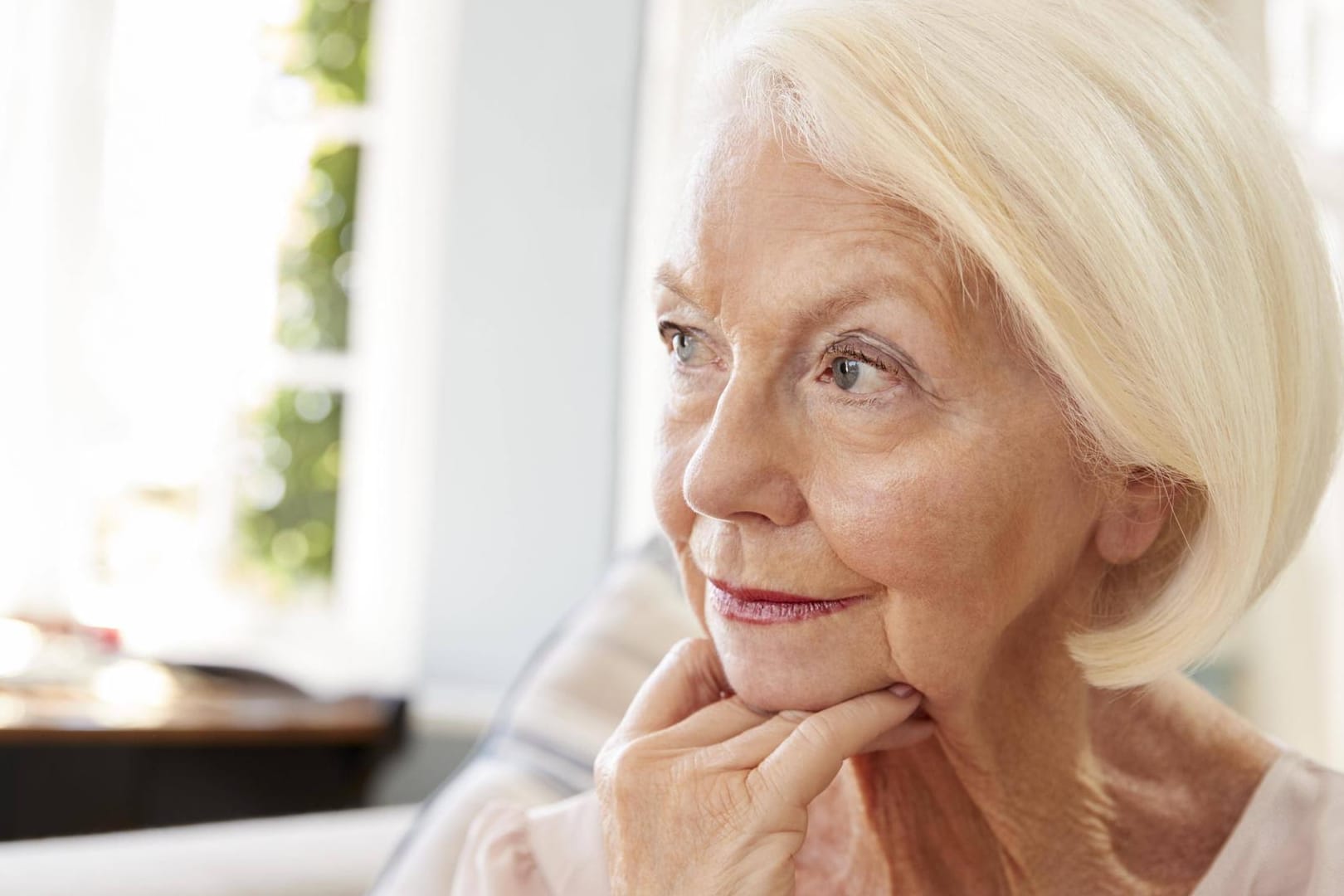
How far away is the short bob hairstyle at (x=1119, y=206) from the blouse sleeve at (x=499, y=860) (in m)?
0.59

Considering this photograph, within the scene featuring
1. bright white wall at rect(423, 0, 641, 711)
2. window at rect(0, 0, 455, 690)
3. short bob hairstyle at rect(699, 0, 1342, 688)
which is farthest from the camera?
window at rect(0, 0, 455, 690)

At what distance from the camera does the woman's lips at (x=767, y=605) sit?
3.53ft

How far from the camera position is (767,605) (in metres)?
1.10

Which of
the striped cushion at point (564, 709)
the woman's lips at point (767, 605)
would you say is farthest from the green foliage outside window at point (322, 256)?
the woman's lips at point (767, 605)

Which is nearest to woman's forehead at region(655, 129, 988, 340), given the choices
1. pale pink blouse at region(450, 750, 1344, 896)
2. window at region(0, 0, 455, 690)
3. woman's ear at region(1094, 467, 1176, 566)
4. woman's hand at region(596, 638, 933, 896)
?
woman's ear at region(1094, 467, 1176, 566)

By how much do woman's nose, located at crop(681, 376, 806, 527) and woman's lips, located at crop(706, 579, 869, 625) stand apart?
63 millimetres

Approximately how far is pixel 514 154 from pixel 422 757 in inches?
57.3

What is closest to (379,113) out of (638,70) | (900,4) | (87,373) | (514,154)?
(514,154)

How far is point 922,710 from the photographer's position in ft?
3.81

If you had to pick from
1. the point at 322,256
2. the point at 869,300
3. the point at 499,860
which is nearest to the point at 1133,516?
the point at 869,300

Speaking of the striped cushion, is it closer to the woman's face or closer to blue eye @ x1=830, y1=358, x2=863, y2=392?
the woman's face

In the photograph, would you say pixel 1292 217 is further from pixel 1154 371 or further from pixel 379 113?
pixel 379 113

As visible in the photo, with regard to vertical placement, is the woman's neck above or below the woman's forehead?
below

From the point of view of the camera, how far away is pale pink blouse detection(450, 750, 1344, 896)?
3.78ft
